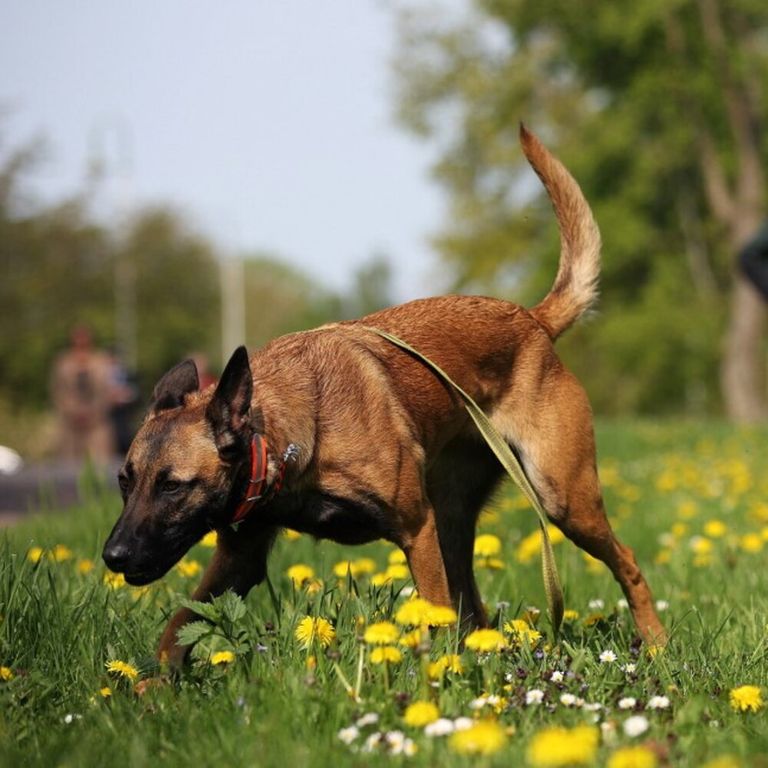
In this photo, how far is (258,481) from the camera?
3850 mm

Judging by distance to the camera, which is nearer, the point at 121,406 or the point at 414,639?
the point at 414,639

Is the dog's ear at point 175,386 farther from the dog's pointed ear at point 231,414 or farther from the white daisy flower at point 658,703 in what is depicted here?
the white daisy flower at point 658,703

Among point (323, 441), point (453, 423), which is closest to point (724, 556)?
point (453, 423)

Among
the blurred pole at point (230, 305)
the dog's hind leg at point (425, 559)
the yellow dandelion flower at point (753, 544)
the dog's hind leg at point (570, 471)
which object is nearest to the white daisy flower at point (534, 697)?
the dog's hind leg at point (425, 559)

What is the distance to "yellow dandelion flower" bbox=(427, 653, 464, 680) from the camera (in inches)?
117

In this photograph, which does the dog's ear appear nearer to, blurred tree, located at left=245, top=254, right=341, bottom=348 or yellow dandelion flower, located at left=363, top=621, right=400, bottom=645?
yellow dandelion flower, located at left=363, top=621, right=400, bottom=645

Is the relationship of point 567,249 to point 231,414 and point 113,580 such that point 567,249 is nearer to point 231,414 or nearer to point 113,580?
point 231,414

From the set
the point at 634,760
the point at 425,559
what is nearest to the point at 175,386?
the point at 425,559

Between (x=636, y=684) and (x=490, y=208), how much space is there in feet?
110

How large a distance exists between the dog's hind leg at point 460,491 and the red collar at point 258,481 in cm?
123

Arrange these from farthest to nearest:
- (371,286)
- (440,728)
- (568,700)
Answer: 1. (371,286)
2. (568,700)
3. (440,728)

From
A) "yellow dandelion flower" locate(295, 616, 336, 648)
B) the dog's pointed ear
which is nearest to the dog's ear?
the dog's pointed ear

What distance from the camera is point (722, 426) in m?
19.0

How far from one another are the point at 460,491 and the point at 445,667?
78.8 inches
